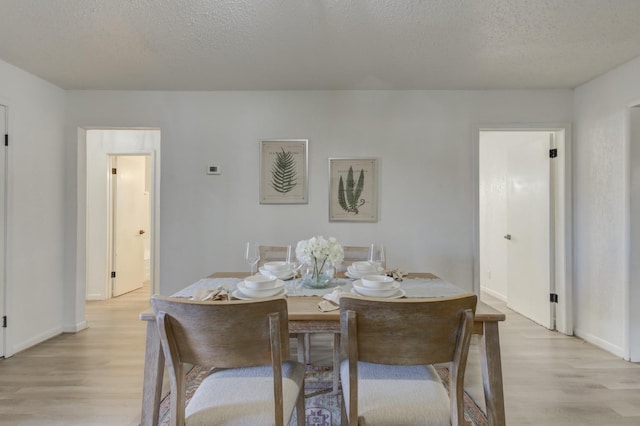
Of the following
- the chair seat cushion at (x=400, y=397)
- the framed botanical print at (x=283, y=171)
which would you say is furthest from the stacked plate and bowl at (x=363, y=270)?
the framed botanical print at (x=283, y=171)

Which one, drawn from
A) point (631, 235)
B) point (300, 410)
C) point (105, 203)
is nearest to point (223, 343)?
point (300, 410)

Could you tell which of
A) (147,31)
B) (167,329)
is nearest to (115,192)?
(147,31)

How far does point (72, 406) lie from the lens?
1932 millimetres

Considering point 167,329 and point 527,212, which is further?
point 527,212

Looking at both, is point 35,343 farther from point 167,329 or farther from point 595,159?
point 595,159

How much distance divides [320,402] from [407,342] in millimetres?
1170

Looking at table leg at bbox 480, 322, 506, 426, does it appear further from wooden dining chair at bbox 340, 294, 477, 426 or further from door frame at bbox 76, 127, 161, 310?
door frame at bbox 76, 127, 161, 310

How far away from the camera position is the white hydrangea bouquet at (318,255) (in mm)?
1809

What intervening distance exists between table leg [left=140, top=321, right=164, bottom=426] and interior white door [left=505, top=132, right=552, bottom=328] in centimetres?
346

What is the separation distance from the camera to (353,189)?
3160mm

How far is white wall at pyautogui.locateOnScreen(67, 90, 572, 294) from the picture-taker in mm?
3135

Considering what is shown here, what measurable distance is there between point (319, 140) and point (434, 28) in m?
1.39

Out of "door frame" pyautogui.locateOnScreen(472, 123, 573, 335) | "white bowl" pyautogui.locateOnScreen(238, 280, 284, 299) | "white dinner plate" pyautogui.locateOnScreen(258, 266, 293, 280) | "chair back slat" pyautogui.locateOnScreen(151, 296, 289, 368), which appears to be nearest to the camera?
"chair back slat" pyautogui.locateOnScreen(151, 296, 289, 368)

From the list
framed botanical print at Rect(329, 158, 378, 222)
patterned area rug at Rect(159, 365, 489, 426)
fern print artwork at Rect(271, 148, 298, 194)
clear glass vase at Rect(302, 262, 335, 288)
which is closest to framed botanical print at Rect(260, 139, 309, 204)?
fern print artwork at Rect(271, 148, 298, 194)
